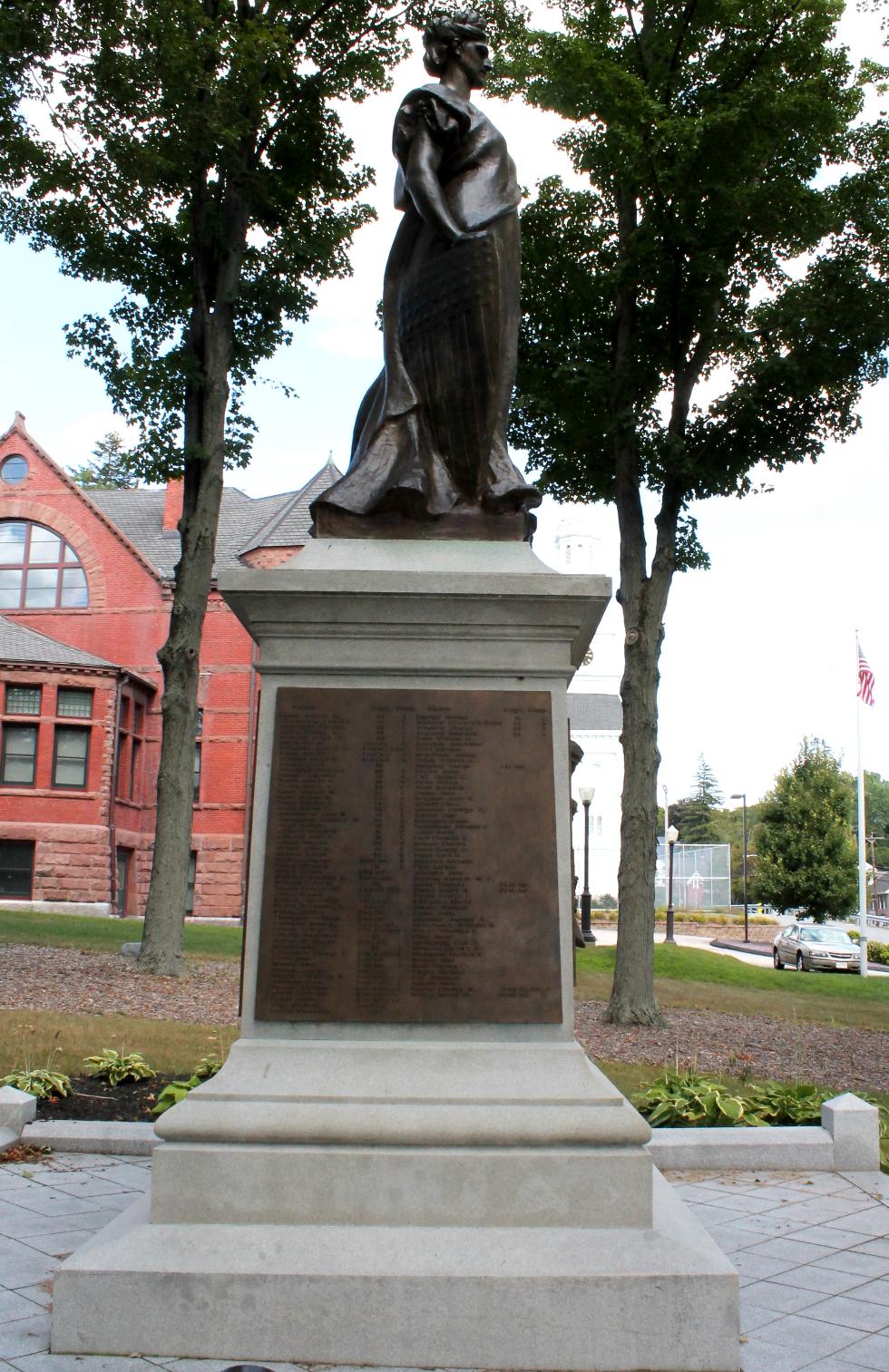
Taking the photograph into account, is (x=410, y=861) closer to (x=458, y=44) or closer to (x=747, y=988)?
(x=458, y=44)

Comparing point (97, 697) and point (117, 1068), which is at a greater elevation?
point (97, 697)

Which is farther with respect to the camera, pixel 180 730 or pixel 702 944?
pixel 702 944

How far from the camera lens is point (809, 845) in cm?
4909

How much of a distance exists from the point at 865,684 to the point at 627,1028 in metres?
19.5

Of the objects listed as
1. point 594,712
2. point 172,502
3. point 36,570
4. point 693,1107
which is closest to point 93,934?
point 693,1107

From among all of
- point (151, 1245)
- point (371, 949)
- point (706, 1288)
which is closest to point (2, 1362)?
point (151, 1245)

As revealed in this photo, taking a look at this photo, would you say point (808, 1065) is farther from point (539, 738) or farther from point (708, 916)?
point (708, 916)

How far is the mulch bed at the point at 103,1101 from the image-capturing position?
8.73 meters

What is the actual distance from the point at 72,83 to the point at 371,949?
16.0 meters

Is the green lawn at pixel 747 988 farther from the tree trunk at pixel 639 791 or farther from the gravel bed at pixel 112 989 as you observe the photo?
the gravel bed at pixel 112 989

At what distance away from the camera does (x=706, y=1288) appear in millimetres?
4230

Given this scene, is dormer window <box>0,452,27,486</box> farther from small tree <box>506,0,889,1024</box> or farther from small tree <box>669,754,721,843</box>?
small tree <box>669,754,721,843</box>

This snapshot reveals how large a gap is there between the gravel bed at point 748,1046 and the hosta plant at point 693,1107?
8.90 ft

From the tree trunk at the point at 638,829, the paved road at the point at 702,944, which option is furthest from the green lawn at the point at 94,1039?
the paved road at the point at 702,944
